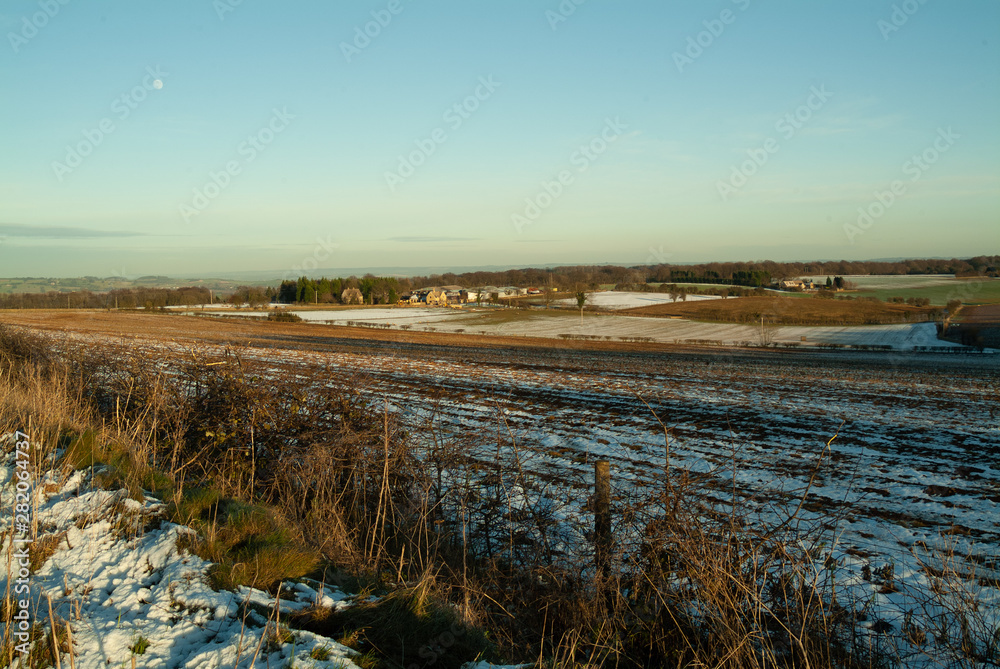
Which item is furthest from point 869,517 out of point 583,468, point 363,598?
point 363,598

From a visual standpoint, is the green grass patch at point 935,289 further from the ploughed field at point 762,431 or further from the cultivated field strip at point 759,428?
the cultivated field strip at point 759,428

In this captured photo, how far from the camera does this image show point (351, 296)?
122 meters

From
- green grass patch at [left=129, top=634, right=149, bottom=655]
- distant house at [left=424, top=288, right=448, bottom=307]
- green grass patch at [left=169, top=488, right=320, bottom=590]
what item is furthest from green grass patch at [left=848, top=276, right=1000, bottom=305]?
green grass patch at [left=129, top=634, right=149, bottom=655]

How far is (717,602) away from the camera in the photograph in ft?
13.0

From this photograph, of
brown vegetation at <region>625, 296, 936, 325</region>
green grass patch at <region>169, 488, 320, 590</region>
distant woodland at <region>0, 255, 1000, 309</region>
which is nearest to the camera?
green grass patch at <region>169, 488, 320, 590</region>

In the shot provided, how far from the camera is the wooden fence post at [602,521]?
494 cm

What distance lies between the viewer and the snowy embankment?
3.37 metres

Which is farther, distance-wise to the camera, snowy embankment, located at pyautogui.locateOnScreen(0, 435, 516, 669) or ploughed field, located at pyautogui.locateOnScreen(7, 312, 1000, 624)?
ploughed field, located at pyautogui.locateOnScreen(7, 312, 1000, 624)

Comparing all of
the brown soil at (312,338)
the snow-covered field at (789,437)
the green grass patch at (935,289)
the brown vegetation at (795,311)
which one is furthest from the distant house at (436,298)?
the snow-covered field at (789,437)

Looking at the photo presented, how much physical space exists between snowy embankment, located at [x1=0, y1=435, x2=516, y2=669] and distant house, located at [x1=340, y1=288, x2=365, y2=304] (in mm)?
118704

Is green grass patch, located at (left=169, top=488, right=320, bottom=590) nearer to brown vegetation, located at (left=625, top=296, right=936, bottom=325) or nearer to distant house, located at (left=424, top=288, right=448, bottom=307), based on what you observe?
brown vegetation, located at (left=625, top=296, right=936, bottom=325)

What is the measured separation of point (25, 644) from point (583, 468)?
765cm

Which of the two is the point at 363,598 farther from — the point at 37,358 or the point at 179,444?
the point at 37,358

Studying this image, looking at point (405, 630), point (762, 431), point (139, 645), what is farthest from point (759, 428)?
point (139, 645)
